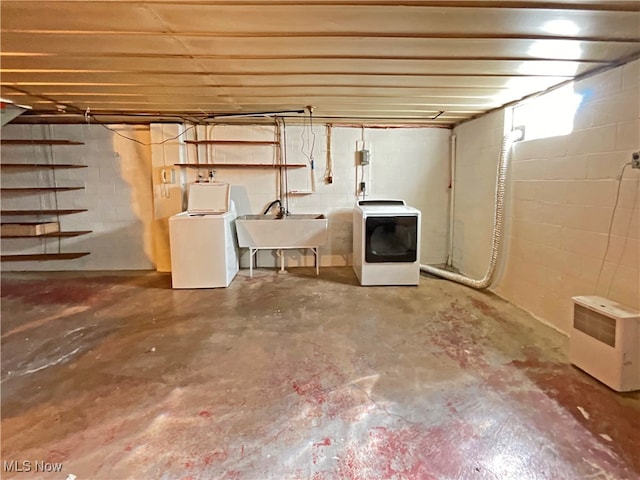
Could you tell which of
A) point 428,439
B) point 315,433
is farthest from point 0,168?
point 428,439

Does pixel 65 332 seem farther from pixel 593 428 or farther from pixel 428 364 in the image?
pixel 593 428

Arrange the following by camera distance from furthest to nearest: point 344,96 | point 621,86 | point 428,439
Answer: point 344,96 < point 621,86 < point 428,439

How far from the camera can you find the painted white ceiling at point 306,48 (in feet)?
5.92

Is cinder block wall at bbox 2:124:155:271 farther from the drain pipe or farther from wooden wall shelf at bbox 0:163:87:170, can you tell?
the drain pipe

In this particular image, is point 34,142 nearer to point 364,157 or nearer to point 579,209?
point 364,157

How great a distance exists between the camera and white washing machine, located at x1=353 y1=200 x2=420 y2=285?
13.9 feet

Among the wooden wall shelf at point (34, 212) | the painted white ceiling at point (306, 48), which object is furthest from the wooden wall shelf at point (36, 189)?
the painted white ceiling at point (306, 48)

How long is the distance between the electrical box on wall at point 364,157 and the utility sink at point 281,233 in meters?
1.19

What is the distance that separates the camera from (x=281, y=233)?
468cm

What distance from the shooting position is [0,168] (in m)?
5.04

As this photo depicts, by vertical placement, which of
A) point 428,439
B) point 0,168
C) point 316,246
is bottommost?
point 428,439

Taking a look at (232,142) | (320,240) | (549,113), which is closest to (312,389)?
(320,240)

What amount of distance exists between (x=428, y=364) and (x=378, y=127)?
3.66 metres

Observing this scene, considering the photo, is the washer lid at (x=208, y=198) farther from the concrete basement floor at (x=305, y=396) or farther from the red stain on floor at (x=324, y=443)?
the red stain on floor at (x=324, y=443)
